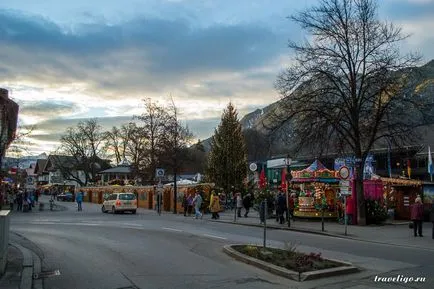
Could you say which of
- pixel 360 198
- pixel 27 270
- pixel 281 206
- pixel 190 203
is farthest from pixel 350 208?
pixel 27 270

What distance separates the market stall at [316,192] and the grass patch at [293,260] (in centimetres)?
1751

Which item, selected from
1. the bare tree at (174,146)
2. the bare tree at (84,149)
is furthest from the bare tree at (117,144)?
the bare tree at (174,146)

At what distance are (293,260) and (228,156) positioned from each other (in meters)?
47.0

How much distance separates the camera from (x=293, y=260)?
41.5ft

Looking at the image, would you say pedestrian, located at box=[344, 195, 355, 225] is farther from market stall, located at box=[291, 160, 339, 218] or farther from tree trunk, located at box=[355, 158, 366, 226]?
market stall, located at box=[291, 160, 339, 218]

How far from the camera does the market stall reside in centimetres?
3192

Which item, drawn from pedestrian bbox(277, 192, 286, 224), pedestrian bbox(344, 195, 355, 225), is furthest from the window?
pedestrian bbox(344, 195, 355, 225)

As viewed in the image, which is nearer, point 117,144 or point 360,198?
point 360,198

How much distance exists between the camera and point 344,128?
29125 millimetres

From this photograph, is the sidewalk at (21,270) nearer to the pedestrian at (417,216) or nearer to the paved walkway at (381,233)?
the paved walkway at (381,233)

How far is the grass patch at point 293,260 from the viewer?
1195cm

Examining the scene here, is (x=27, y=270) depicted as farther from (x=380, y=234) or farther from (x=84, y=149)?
(x=84, y=149)

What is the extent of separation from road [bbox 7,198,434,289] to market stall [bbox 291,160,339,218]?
34.6 ft

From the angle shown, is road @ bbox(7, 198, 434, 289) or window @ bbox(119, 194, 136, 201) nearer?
road @ bbox(7, 198, 434, 289)
